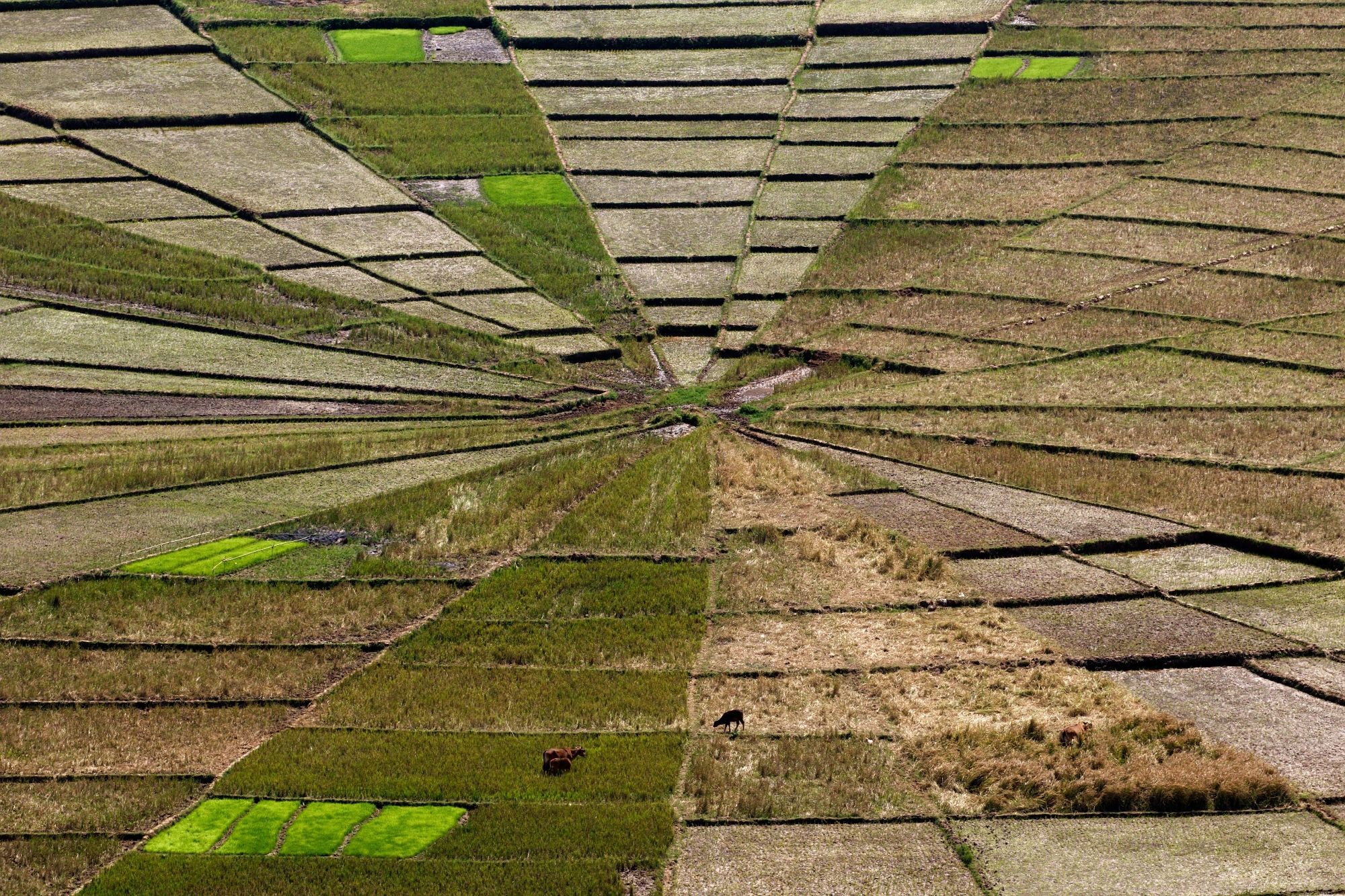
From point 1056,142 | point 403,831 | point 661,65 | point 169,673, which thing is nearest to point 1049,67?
point 1056,142

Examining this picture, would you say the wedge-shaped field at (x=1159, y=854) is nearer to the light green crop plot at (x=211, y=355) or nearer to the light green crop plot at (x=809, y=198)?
the light green crop plot at (x=211, y=355)

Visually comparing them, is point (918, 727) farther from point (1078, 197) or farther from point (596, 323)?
point (1078, 197)

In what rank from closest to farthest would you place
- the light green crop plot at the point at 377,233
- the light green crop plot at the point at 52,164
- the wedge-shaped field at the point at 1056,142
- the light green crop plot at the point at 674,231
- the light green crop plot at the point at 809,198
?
the light green crop plot at the point at 377,233 < the light green crop plot at the point at 674,231 < the light green crop plot at the point at 809,198 < the light green crop plot at the point at 52,164 < the wedge-shaped field at the point at 1056,142

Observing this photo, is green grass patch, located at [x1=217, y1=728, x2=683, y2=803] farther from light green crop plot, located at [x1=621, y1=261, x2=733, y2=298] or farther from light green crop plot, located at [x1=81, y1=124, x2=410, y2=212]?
light green crop plot, located at [x1=81, y1=124, x2=410, y2=212]

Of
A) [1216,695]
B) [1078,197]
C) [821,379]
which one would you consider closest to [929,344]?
[821,379]

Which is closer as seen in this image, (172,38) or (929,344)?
(929,344)

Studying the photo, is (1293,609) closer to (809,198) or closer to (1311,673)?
(1311,673)

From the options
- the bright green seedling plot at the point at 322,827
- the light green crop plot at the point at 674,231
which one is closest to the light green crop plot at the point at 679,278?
the light green crop plot at the point at 674,231
